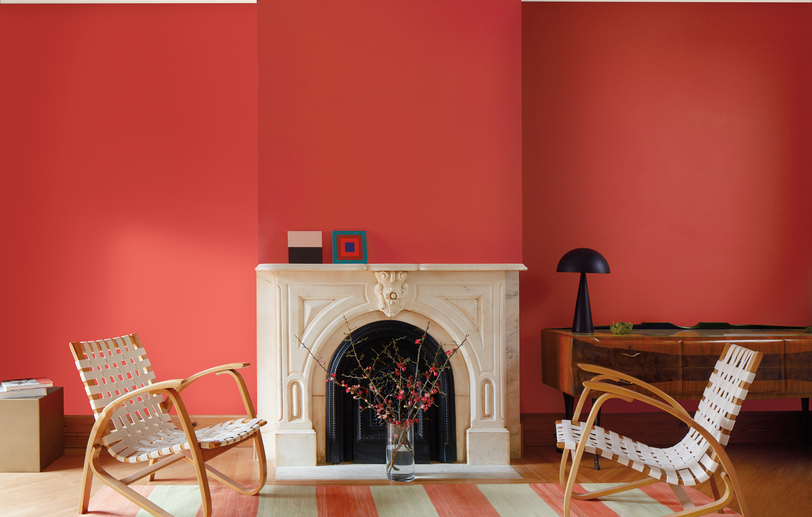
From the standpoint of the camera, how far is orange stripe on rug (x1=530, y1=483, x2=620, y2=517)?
277 cm

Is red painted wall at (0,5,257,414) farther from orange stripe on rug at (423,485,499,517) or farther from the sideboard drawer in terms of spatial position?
the sideboard drawer

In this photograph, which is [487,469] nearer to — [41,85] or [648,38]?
[648,38]

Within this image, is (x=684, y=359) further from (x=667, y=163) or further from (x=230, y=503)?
(x=230, y=503)

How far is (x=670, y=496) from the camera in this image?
9.75 ft

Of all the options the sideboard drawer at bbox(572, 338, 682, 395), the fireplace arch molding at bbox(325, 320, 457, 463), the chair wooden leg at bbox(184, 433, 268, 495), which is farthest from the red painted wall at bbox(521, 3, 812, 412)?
the chair wooden leg at bbox(184, 433, 268, 495)

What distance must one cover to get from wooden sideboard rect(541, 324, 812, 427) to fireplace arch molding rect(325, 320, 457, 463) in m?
0.81

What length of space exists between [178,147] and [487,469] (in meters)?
3.12

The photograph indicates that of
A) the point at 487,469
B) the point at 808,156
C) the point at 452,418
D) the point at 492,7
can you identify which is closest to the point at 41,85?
the point at 492,7

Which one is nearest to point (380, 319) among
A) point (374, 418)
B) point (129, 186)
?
point (374, 418)

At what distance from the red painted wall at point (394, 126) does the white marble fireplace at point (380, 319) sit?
0.54ft

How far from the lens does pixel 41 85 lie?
13.2 ft

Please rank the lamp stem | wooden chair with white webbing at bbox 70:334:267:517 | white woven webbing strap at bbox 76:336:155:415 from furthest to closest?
the lamp stem → white woven webbing strap at bbox 76:336:155:415 → wooden chair with white webbing at bbox 70:334:267:517

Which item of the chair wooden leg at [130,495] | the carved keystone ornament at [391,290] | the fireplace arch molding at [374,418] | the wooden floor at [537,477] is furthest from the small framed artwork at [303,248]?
the chair wooden leg at [130,495]

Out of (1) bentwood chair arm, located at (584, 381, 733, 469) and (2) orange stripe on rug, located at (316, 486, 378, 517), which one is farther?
(2) orange stripe on rug, located at (316, 486, 378, 517)
